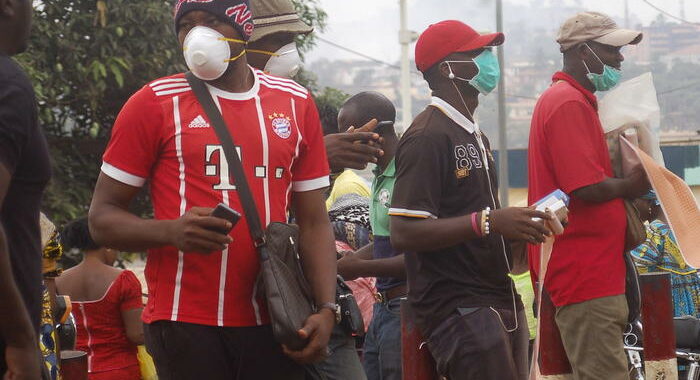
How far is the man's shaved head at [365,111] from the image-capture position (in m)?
6.48

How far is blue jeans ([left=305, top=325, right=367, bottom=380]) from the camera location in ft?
14.7

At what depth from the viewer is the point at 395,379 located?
19.8 ft

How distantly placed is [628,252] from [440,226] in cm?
150

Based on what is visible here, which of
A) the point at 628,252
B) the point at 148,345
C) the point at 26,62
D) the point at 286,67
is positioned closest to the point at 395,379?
the point at 628,252

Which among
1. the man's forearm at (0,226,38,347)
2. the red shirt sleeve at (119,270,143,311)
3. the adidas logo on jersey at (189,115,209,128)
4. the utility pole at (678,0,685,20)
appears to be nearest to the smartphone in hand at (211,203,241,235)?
the adidas logo on jersey at (189,115,209,128)

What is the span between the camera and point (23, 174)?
3.08 m

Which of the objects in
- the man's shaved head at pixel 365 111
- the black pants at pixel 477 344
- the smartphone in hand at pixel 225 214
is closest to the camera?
the smartphone in hand at pixel 225 214

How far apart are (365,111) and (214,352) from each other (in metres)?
2.97

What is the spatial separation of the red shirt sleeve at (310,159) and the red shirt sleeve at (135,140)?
0.51 m

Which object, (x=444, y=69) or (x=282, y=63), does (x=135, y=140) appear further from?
(x=444, y=69)

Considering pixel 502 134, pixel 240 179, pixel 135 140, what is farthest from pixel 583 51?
pixel 502 134

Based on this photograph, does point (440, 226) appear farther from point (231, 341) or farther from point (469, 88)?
point (231, 341)

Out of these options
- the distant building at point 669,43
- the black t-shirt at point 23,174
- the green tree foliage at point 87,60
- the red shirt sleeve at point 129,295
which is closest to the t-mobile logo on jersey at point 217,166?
the black t-shirt at point 23,174

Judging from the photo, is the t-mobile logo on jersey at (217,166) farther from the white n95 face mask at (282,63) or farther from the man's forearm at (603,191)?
the man's forearm at (603,191)
